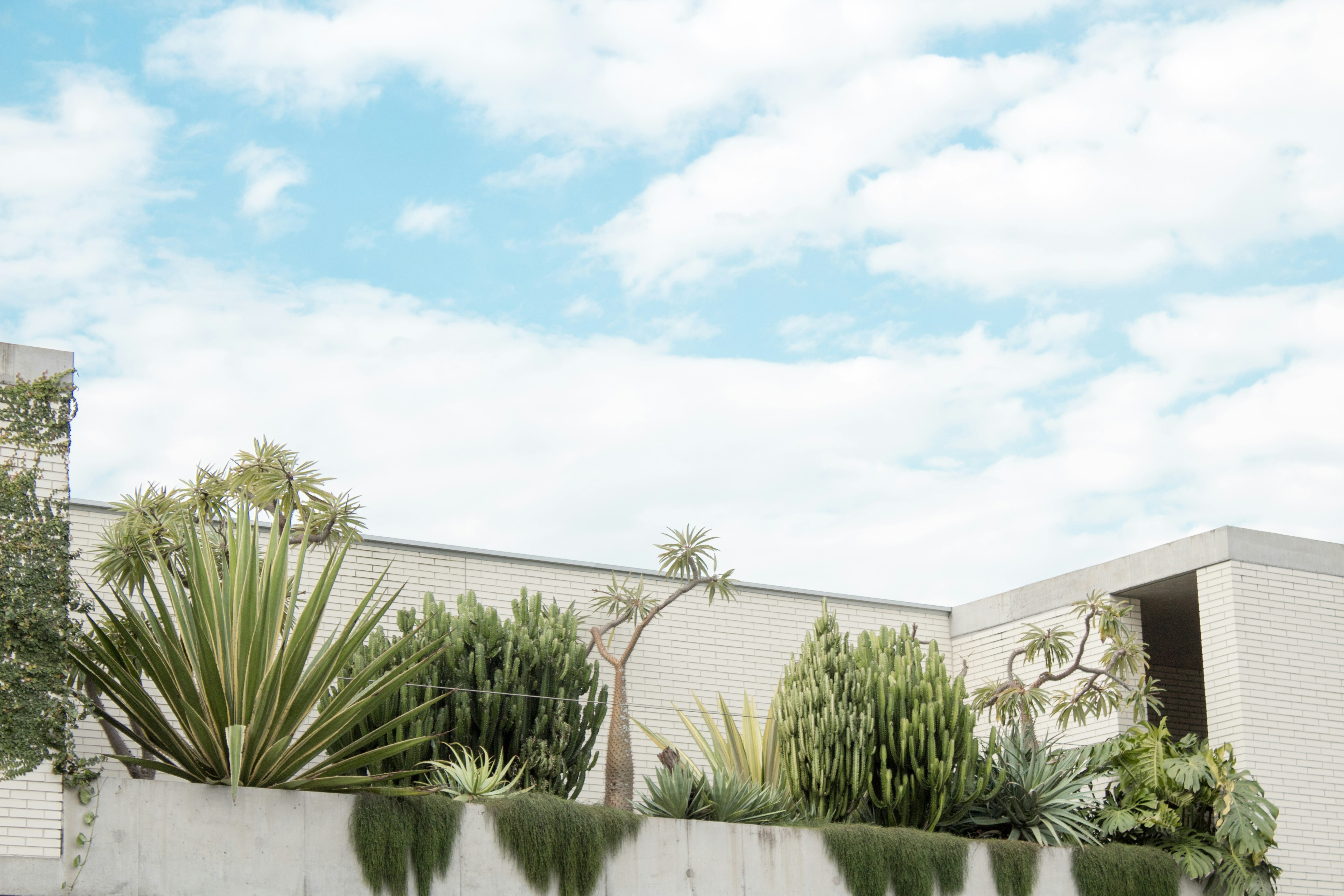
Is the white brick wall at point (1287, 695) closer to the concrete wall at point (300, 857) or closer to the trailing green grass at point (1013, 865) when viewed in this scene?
the trailing green grass at point (1013, 865)

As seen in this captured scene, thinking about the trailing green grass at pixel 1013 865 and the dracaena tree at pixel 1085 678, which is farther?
the dracaena tree at pixel 1085 678

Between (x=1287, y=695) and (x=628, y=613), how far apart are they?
237 inches

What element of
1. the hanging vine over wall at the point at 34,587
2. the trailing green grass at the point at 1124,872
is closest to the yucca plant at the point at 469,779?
the hanging vine over wall at the point at 34,587

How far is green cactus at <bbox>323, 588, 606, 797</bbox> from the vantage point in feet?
35.0

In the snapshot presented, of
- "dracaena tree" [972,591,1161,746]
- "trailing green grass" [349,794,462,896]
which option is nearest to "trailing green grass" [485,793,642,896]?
"trailing green grass" [349,794,462,896]

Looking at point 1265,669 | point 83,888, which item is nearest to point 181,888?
point 83,888

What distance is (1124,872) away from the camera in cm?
1194

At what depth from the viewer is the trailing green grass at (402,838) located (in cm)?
891

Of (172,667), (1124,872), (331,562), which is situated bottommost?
(1124,872)

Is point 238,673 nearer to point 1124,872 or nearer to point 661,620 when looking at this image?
point 1124,872

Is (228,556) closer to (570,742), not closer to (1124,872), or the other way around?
(570,742)

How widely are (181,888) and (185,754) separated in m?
0.78

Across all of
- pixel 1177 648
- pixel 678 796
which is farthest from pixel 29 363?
pixel 1177 648

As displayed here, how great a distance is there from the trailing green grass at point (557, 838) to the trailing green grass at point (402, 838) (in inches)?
14.2
